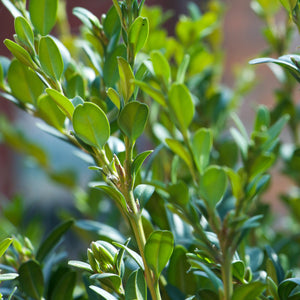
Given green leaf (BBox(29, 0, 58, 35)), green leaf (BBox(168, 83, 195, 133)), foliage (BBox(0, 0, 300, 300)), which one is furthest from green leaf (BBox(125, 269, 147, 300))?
green leaf (BBox(29, 0, 58, 35))

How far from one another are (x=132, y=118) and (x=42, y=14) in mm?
129

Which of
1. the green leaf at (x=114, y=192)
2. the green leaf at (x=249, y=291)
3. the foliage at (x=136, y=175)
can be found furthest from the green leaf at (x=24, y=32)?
the green leaf at (x=249, y=291)

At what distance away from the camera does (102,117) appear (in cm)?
28

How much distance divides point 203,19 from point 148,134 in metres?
0.17

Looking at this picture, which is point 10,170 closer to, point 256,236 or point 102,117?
point 256,236

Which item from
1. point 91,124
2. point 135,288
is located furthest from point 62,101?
point 135,288

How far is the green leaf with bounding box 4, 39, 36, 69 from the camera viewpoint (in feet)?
0.91

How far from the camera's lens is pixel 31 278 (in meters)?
0.34

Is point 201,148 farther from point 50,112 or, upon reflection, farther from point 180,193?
point 50,112

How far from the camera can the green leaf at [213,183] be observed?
246 mm

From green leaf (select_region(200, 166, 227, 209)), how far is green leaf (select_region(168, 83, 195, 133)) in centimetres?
3

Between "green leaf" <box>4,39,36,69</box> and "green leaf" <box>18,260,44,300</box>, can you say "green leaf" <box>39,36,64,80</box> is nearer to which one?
"green leaf" <box>4,39,36,69</box>

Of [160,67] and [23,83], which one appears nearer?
[160,67]

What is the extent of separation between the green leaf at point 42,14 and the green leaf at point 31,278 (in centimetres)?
18
